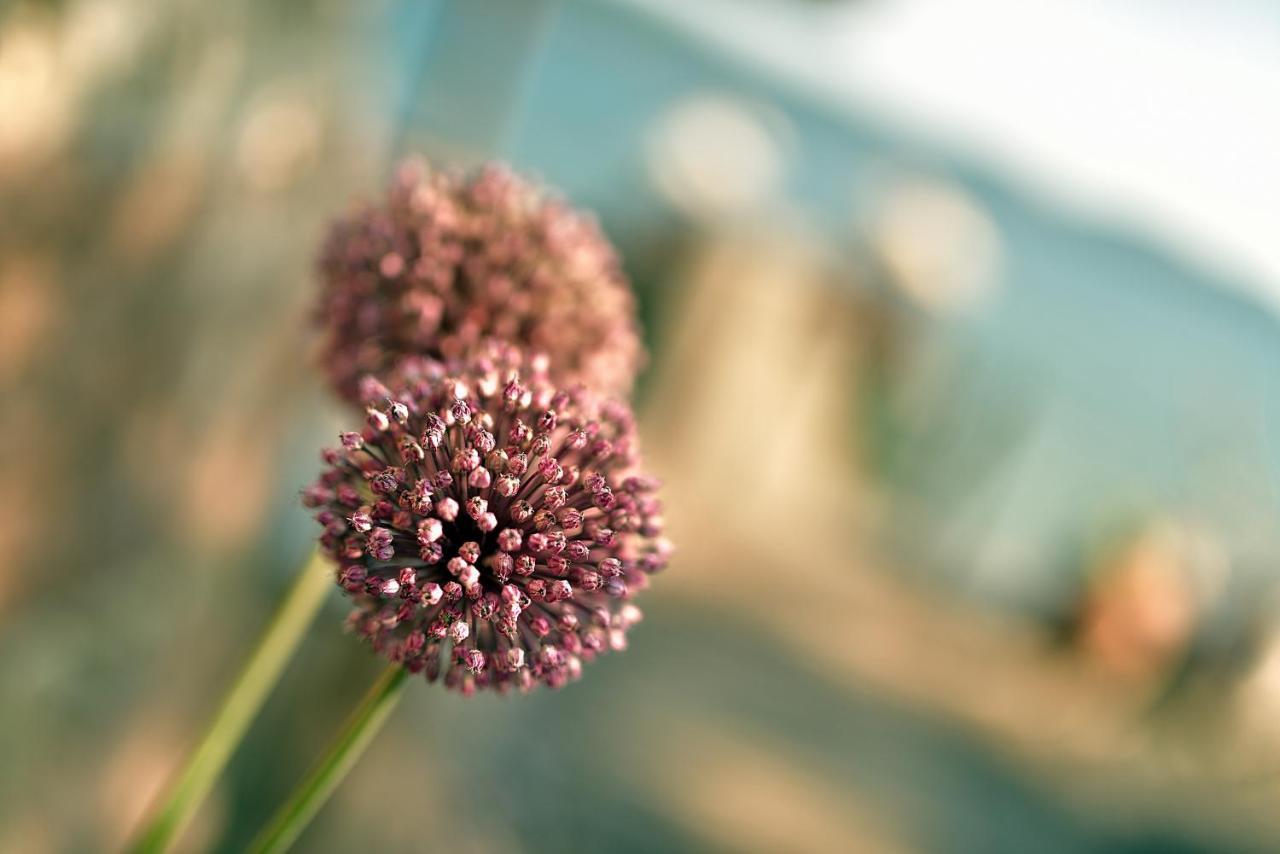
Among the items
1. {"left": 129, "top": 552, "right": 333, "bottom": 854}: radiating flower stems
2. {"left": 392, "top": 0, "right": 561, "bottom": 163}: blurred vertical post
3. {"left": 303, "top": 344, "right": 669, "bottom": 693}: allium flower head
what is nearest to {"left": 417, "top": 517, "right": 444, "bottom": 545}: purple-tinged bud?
{"left": 303, "top": 344, "right": 669, "bottom": 693}: allium flower head

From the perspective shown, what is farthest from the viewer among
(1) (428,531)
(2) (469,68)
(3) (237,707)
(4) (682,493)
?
(4) (682,493)

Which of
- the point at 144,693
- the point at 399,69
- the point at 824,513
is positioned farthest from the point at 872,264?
the point at 144,693

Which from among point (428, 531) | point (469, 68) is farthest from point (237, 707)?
point (469, 68)

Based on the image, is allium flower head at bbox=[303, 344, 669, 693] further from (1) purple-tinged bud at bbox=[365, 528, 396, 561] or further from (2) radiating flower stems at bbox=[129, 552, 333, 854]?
(2) radiating flower stems at bbox=[129, 552, 333, 854]

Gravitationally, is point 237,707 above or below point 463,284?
below

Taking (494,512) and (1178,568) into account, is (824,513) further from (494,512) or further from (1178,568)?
(494,512)

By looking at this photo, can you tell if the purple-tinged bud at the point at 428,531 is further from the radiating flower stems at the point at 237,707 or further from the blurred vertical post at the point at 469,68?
the blurred vertical post at the point at 469,68

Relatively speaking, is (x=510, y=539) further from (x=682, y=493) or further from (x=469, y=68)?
(x=682, y=493)
